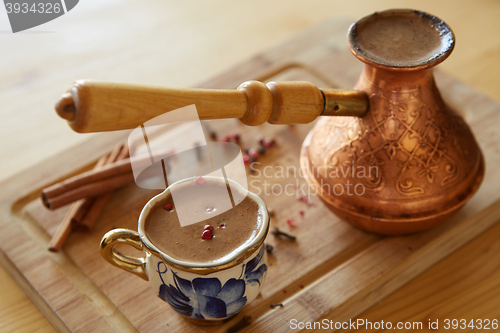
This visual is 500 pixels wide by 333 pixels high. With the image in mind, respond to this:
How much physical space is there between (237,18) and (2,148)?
27.8 inches

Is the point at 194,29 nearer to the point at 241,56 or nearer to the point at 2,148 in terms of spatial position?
the point at 241,56

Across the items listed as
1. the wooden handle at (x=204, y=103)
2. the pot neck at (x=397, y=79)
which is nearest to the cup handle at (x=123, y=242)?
the wooden handle at (x=204, y=103)

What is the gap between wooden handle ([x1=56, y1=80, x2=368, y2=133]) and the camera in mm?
497

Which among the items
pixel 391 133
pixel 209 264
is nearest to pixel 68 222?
pixel 209 264

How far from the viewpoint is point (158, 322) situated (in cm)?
72

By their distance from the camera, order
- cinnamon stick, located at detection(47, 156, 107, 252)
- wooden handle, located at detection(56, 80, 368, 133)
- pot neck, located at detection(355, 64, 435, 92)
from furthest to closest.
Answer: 1. cinnamon stick, located at detection(47, 156, 107, 252)
2. pot neck, located at detection(355, 64, 435, 92)
3. wooden handle, located at detection(56, 80, 368, 133)

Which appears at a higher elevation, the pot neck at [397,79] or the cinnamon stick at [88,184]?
the pot neck at [397,79]

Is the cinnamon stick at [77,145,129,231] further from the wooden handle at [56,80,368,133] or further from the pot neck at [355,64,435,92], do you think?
the pot neck at [355,64,435,92]

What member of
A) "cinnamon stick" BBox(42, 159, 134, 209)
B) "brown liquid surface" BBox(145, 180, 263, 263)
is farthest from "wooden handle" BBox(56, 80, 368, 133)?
"cinnamon stick" BBox(42, 159, 134, 209)

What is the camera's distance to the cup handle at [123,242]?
2.11 ft

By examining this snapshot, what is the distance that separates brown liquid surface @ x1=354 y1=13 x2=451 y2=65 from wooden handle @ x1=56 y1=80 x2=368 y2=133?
7 cm

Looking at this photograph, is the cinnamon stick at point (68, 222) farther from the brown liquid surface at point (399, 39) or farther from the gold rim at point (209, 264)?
the brown liquid surface at point (399, 39)

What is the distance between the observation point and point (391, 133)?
74 cm

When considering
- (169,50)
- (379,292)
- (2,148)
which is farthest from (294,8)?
(379,292)
